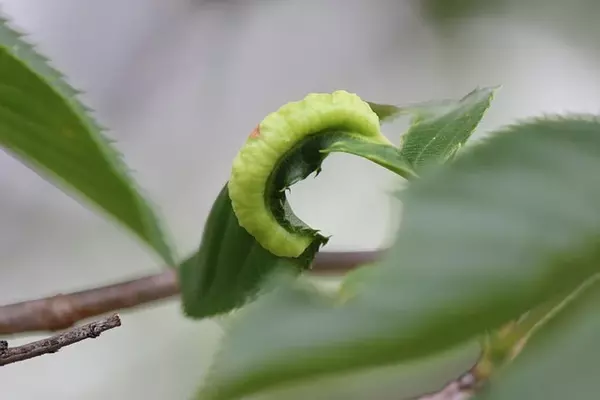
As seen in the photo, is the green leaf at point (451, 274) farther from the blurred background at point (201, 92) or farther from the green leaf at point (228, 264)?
the blurred background at point (201, 92)

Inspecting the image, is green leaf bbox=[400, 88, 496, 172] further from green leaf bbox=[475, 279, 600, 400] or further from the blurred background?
the blurred background

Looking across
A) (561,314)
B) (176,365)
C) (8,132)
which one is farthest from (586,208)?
(176,365)

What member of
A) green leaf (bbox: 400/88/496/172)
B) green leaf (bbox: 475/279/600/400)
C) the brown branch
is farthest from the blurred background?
green leaf (bbox: 475/279/600/400)

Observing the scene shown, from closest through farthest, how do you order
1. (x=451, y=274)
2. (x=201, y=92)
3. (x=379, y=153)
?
(x=451, y=274) < (x=379, y=153) < (x=201, y=92)

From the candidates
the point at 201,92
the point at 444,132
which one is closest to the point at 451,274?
the point at 444,132

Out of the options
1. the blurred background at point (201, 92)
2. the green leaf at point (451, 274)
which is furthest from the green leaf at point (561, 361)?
the blurred background at point (201, 92)

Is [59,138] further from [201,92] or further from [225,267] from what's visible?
[201,92]
